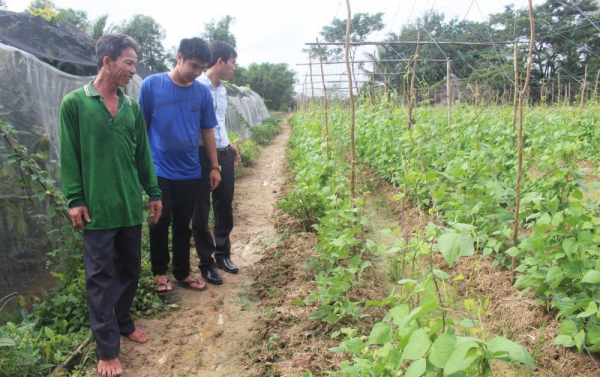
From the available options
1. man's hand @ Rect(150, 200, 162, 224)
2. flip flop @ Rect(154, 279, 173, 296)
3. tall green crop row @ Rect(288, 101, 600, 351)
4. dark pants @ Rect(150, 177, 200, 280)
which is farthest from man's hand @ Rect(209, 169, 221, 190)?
tall green crop row @ Rect(288, 101, 600, 351)

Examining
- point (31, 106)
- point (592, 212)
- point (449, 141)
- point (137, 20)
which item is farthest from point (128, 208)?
point (137, 20)

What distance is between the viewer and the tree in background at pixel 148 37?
2880cm

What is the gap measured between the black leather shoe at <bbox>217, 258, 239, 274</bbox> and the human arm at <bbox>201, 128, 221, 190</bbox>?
2.21 feet

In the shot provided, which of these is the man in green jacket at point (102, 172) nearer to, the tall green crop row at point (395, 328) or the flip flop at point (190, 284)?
the flip flop at point (190, 284)

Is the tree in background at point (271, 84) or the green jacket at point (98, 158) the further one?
the tree in background at point (271, 84)

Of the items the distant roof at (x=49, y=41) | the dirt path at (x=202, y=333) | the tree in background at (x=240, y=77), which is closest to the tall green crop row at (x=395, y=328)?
the dirt path at (x=202, y=333)

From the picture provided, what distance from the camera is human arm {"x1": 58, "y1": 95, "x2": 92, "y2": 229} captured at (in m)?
1.89

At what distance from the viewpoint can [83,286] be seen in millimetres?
2449

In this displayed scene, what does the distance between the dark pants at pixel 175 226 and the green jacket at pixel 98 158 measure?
0.57 m

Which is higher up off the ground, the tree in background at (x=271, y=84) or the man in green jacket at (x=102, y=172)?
the tree in background at (x=271, y=84)

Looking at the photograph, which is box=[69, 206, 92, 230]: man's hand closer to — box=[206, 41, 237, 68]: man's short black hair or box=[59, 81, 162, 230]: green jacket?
box=[59, 81, 162, 230]: green jacket

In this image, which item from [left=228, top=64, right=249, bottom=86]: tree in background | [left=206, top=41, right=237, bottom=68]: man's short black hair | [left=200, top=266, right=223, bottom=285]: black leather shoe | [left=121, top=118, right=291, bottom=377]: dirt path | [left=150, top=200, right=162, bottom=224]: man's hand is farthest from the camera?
[left=228, top=64, right=249, bottom=86]: tree in background

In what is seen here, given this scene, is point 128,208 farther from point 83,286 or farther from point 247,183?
point 247,183

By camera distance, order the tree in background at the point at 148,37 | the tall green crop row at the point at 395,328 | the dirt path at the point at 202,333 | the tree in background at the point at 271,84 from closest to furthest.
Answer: the tall green crop row at the point at 395,328 → the dirt path at the point at 202,333 → the tree in background at the point at 148,37 → the tree in background at the point at 271,84
